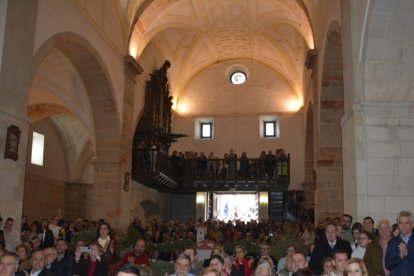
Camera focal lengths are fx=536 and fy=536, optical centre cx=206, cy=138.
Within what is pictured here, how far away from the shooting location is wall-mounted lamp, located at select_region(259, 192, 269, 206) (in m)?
25.2

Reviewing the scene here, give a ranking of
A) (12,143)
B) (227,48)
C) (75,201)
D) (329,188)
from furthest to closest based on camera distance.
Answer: (227,48), (75,201), (329,188), (12,143)

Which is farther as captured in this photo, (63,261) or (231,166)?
(231,166)

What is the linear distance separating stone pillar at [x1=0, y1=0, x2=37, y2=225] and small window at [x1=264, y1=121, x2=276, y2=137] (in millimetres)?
17229

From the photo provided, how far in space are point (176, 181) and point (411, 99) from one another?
14700 mm

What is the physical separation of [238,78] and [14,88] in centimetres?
1825

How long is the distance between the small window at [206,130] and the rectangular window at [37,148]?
321 inches

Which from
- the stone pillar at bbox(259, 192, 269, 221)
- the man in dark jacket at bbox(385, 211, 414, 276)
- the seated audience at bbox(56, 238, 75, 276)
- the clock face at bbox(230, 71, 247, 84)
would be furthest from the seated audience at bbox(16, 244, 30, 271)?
the clock face at bbox(230, 71, 247, 84)

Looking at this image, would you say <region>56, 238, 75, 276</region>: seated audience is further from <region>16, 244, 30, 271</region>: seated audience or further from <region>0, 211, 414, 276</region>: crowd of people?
<region>16, 244, 30, 271</region>: seated audience

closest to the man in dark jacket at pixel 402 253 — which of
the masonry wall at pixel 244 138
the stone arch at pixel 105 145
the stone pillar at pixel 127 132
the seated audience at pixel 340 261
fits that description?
the seated audience at pixel 340 261

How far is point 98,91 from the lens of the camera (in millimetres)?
16781

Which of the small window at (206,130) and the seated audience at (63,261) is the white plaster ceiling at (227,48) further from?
the seated audience at (63,261)

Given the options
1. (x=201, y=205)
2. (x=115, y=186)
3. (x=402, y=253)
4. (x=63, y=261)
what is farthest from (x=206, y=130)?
(x=402, y=253)

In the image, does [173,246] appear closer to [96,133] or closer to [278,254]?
[278,254]

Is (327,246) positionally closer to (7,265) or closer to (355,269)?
(355,269)
